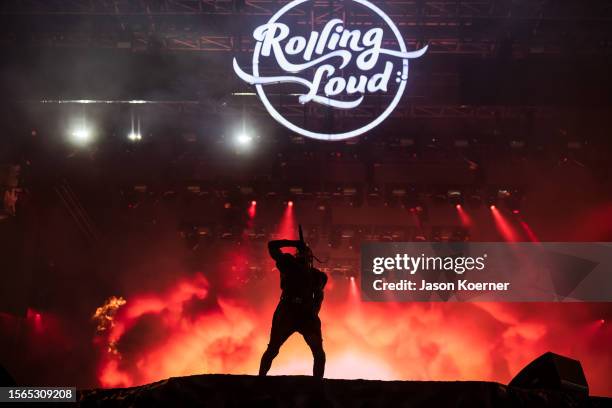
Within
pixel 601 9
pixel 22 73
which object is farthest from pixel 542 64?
pixel 22 73

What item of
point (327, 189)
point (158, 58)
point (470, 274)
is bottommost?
point (470, 274)

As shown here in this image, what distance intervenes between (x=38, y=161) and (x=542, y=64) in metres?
9.98

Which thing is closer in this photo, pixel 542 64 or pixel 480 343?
pixel 542 64

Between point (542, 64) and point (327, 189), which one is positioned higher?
point (542, 64)

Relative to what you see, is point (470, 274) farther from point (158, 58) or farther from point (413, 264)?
point (158, 58)

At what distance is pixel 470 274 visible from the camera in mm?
11883

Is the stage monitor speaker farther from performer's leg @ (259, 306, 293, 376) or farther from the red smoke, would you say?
the red smoke

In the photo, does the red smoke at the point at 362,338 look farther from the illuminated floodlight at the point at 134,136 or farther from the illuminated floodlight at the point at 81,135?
the illuminated floodlight at the point at 81,135

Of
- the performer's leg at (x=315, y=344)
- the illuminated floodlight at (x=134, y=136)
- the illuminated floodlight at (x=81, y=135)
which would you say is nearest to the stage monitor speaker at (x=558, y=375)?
the performer's leg at (x=315, y=344)

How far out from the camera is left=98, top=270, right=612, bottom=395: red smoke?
12.3 m

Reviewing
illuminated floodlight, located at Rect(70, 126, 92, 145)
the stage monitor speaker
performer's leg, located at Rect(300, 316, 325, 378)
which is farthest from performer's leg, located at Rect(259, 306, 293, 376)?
illuminated floodlight, located at Rect(70, 126, 92, 145)

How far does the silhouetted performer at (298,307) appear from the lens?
5004 mm

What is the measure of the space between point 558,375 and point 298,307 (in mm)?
2188

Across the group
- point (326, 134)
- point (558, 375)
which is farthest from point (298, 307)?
point (326, 134)
